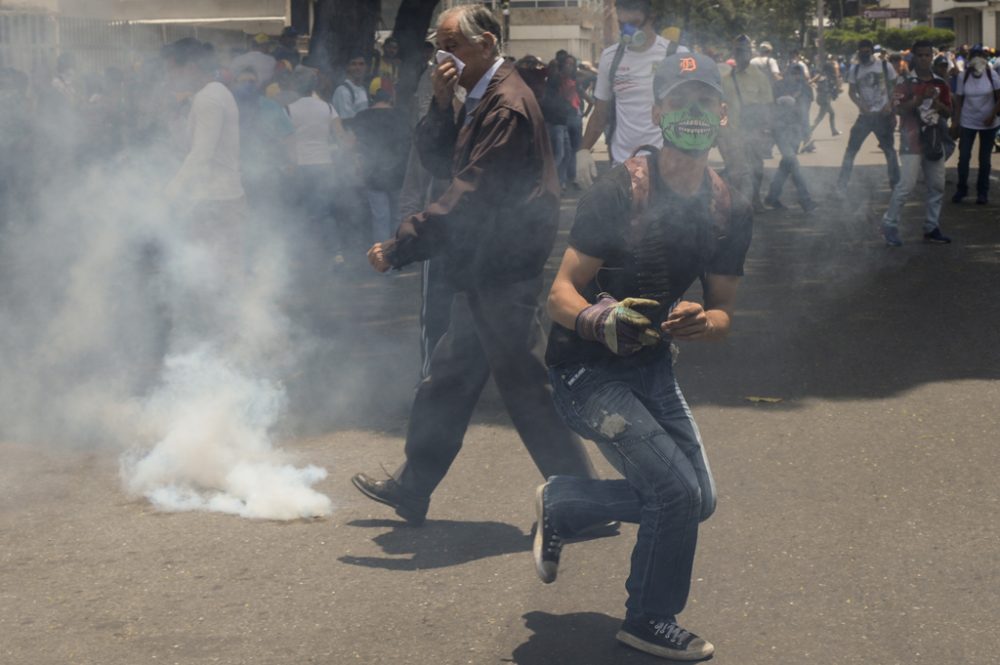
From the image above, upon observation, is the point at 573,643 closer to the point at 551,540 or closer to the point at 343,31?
the point at 551,540

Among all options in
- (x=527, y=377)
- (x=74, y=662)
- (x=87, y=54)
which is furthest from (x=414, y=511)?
(x=87, y=54)

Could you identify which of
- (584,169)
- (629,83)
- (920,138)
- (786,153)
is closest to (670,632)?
(584,169)

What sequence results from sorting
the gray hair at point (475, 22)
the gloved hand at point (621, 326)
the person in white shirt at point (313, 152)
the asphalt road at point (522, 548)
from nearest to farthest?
the gloved hand at point (621, 326), the asphalt road at point (522, 548), the gray hair at point (475, 22), the person in white shirt at point (313, 152)

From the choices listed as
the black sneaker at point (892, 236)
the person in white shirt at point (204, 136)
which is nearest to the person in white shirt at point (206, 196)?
the person in white shirt at point (204, 136)

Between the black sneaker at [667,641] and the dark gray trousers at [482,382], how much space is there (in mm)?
957

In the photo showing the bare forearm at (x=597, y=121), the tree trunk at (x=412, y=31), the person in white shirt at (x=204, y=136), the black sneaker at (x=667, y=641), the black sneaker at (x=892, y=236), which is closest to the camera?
the black sneaker at (x=667, y=641)

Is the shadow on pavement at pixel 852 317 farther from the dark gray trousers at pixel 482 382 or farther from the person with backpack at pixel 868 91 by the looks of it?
the dark gray trousers at pixel 482 382

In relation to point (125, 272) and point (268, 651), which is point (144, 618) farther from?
point (125, 272)

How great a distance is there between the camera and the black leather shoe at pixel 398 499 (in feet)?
16.5

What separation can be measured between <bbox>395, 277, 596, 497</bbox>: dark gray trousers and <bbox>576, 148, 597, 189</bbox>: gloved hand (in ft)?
9.07

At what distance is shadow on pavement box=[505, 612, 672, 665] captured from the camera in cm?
391

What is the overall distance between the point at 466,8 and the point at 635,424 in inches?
Answer: 66.0

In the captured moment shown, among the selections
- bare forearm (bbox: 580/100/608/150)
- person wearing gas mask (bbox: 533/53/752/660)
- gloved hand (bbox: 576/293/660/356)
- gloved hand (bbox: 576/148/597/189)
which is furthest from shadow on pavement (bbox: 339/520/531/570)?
bare forearm (bbox: 580/100/608/150)

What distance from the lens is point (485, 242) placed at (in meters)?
4.69
